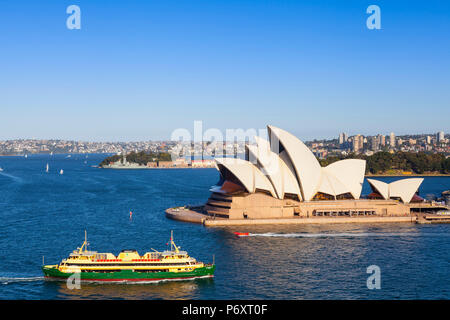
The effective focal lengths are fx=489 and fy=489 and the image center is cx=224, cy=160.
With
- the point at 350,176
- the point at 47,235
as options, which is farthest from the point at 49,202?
the point at 350,176

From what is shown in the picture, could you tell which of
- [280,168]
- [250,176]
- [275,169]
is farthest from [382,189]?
[250,176]

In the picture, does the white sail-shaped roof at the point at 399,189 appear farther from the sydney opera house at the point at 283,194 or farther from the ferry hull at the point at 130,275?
the ferry hull at the point at 130,275

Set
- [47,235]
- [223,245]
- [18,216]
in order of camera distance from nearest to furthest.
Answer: [223,245], [47,235], [18,216]

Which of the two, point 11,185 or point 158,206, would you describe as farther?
point 11,185

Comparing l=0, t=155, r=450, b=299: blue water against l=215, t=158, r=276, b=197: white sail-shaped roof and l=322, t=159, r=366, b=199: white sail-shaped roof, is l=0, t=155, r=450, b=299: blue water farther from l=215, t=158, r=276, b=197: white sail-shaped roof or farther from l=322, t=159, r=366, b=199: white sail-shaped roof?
l=322, t=159, r=366, b=199: white sail-shaped roof

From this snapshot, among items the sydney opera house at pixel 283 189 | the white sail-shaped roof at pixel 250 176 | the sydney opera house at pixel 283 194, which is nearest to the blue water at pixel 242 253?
the sydney opera house at pixel 283 194

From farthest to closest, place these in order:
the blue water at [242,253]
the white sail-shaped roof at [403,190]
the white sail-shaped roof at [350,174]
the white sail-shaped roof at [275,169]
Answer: the white sail-shaped roof at [403,190]
the white sail-shaped roof at [350,174]
the white sail-shaped roof at [275,169]
the blue water at [242,253]
